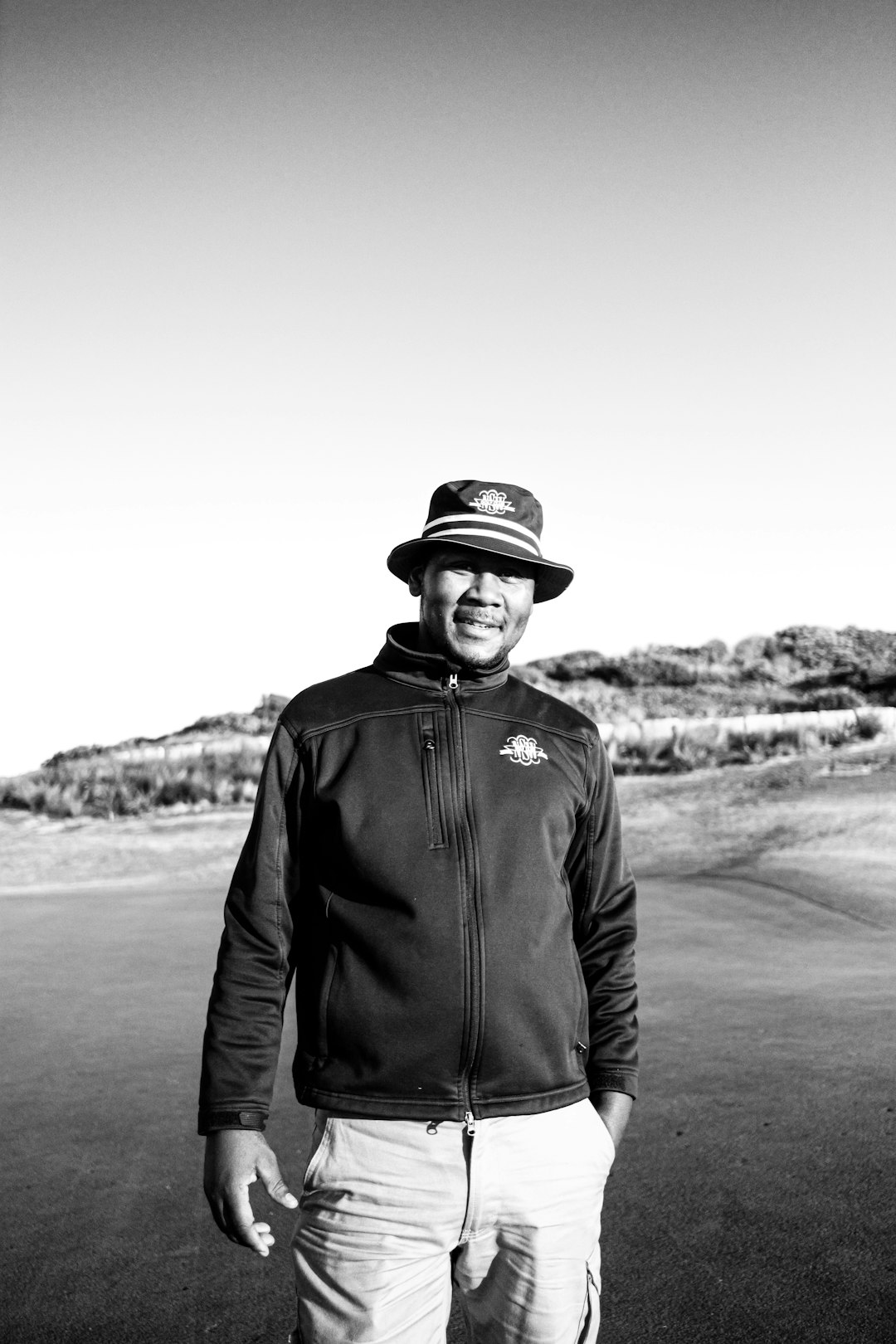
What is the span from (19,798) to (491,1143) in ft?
42.2

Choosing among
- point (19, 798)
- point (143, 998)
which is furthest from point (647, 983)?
point (19, 798)

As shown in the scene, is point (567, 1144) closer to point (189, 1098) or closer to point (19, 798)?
point (189, 1098)

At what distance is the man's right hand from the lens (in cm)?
196

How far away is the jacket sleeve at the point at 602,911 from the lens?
2.30 m

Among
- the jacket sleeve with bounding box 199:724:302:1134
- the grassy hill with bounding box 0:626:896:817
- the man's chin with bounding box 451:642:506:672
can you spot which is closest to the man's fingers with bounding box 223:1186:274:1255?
the jacket sleeve with bounding box 199:724:302:1134

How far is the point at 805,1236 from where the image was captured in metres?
2.78

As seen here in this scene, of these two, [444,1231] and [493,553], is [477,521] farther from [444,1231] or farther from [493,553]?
[444,1231]

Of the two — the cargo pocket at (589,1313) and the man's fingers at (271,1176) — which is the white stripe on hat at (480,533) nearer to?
the man's fingers at (271,1176)

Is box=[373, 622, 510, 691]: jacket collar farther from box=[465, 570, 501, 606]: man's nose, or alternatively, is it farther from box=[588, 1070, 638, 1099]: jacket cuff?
box=[588, 1070, 638, 1099]: jacket cuff

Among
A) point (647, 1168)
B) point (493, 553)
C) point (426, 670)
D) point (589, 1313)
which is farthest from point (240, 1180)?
point (647, 1168)

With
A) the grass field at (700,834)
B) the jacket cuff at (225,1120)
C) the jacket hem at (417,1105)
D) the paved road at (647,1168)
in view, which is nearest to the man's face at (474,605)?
the jacket hem at (417,1105)

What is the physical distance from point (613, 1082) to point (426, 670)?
2.66ft

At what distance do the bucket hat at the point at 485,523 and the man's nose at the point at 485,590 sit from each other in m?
0.05

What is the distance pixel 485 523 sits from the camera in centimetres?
233
